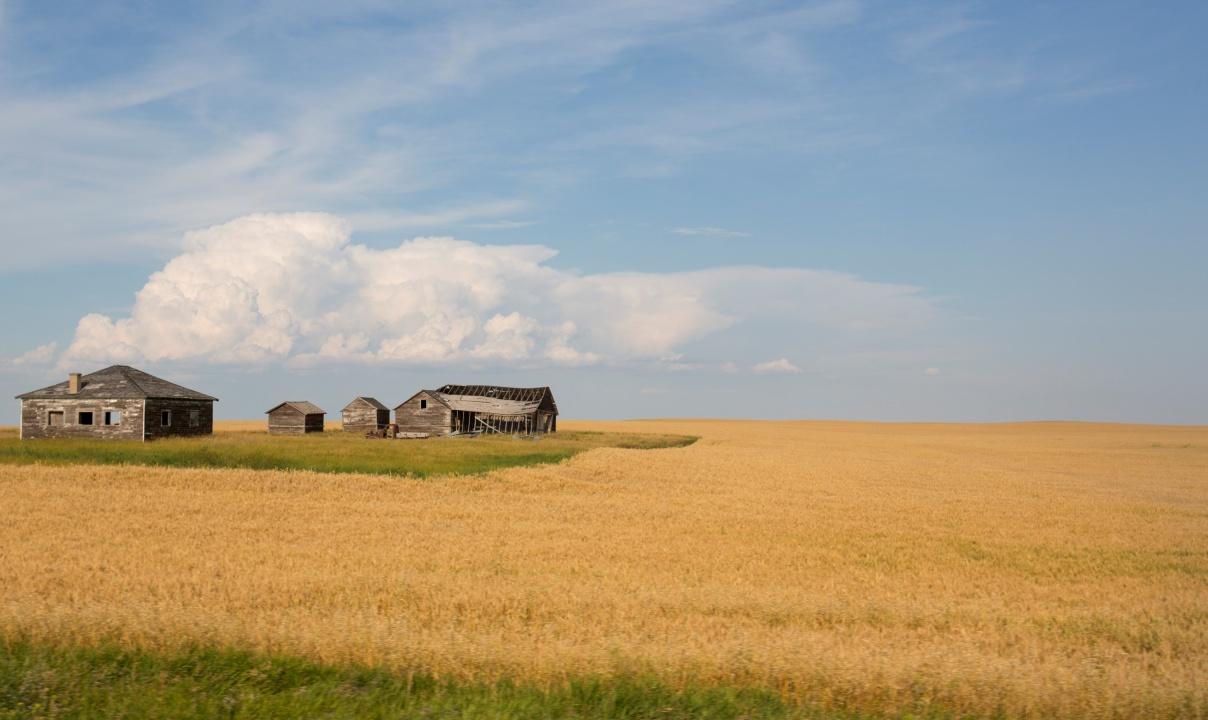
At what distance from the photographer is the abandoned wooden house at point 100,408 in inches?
2080

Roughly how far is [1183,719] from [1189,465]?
175 feet

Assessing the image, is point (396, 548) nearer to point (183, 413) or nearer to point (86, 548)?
point (86, 548)

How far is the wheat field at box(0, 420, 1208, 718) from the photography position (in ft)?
29.7

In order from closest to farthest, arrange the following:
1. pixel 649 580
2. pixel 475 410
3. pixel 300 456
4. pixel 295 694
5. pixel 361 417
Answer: pixel 295 694 → pixel 649 580 → pixel 300 456 → pixel 475 410 → pixel 361 417

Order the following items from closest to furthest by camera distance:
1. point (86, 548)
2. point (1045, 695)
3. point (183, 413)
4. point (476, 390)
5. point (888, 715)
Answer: point (888, 715), point (1045, 695), point (86, 548), point (183, 413), point (476, 390)

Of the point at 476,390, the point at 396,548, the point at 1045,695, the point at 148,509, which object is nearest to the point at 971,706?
the point at 1045,695

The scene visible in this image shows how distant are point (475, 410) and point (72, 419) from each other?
28.0 meters

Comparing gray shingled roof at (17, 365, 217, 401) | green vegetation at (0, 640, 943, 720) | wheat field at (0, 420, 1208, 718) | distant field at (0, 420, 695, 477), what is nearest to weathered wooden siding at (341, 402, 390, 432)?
gray shingled roof at (17, 365, 217, 401)

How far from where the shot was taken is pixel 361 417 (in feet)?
246

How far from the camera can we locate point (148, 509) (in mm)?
23938

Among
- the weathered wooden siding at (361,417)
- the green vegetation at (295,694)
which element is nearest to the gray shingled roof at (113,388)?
the weathered wooden siding at (361,417)

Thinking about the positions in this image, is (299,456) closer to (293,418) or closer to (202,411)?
(202,411)

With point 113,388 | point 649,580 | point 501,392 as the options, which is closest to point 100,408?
point 113,388

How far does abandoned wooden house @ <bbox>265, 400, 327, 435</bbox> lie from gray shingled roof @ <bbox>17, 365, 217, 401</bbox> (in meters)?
13.3
